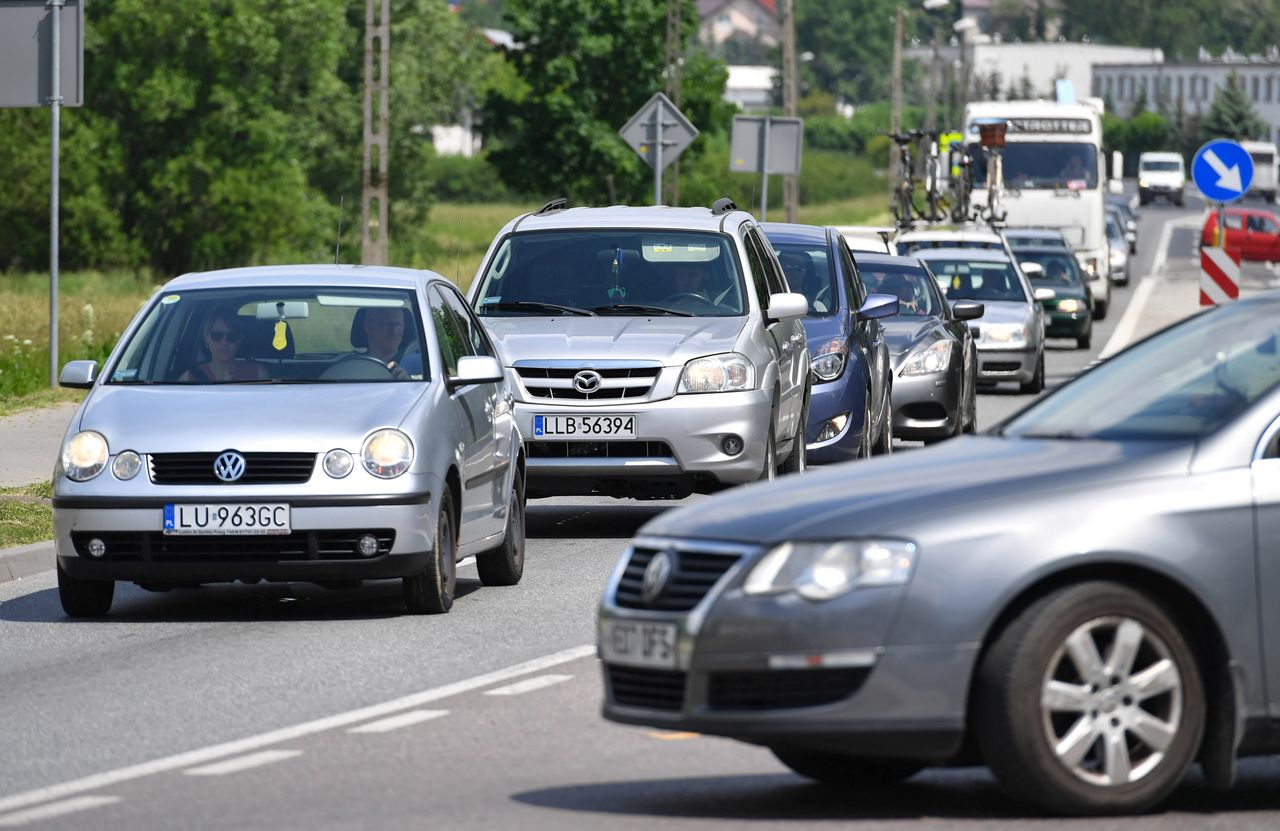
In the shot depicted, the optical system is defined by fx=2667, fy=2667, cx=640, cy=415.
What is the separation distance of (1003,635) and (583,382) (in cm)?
756

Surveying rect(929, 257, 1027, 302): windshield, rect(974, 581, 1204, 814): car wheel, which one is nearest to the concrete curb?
rect(974, 581, 1204, 814): car wheel

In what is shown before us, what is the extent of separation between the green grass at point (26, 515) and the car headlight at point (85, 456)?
2.11m

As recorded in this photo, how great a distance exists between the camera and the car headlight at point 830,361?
1708 cm

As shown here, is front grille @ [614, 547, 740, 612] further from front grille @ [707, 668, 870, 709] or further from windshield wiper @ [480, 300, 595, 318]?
windshield wiper @ [480, 300, 595, 318]

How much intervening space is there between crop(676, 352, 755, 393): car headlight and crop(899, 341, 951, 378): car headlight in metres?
6.45

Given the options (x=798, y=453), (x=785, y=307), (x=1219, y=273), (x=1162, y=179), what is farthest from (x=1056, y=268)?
(x=1162, y=179)

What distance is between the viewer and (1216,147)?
2775 cm

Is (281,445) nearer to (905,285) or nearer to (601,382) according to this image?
(601,382)

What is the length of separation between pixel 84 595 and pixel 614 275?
14.7 ft

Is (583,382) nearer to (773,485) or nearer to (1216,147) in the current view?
(773,485)

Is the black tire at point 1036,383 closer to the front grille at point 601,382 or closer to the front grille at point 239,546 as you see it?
the front grille at point 601,382

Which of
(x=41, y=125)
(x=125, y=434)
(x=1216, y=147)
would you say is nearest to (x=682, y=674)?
(x=125, y=434)

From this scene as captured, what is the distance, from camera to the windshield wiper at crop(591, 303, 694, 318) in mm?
14680

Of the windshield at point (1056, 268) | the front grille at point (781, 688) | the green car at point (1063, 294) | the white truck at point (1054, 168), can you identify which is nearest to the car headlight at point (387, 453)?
the front grille at point (781, 688)
